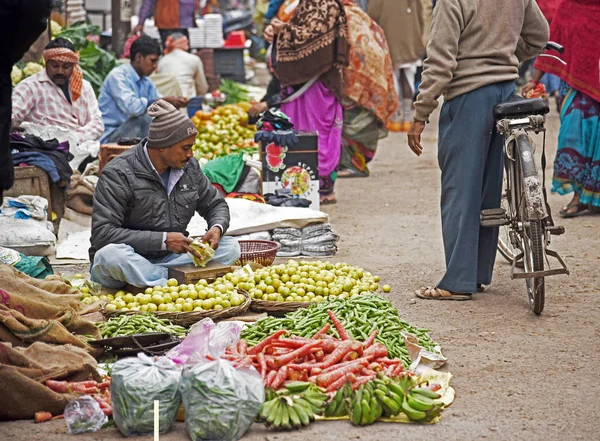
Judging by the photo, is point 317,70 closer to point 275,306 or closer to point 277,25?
point 277,25

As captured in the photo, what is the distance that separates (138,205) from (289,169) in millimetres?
3105

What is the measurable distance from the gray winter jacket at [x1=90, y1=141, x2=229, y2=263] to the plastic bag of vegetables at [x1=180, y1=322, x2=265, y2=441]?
2.36m

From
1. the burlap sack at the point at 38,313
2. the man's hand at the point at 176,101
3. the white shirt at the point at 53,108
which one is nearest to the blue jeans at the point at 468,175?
the burlap sack at the point at 38,313

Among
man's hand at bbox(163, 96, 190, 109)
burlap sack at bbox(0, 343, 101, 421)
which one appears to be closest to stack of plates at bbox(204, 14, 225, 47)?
man's hand at bbox(163, 96, 190, 109)

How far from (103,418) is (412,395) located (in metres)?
1.36

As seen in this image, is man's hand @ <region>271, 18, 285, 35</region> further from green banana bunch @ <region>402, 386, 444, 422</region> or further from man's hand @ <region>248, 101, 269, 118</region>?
green banana bunch @ <region>402, 386, 444, 422</region>

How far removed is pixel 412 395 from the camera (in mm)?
4516

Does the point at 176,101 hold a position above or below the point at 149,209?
above

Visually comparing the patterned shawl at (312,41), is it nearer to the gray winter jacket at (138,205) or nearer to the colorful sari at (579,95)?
the colorful sari at (579,95)

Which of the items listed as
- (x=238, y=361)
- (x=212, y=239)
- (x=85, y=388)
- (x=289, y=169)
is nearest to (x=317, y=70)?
(x=289, y=169)

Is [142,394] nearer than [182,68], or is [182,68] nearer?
[142,394]

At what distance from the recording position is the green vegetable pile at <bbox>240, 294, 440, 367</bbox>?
524 centimetres

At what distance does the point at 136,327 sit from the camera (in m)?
5.51

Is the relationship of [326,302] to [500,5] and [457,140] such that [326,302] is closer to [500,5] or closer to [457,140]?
[457,140]
